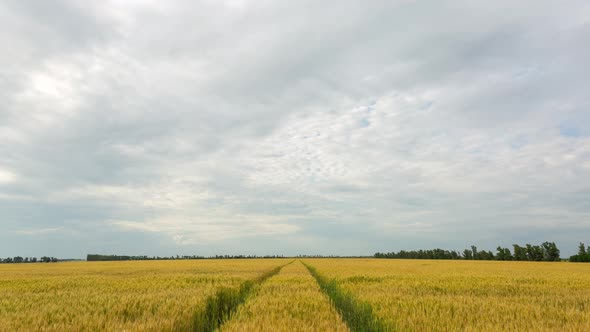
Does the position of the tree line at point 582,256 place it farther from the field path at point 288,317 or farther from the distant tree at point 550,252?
the field path at point 288,317

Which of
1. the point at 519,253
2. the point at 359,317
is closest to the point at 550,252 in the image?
the point at 519,253

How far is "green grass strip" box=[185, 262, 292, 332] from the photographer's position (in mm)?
6485

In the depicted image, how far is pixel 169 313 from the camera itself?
19.5ft

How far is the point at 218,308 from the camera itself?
8672mm

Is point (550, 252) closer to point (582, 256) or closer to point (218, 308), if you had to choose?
point (582, 256)

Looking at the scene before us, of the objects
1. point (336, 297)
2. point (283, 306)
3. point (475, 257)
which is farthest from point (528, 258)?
point (283, 306)

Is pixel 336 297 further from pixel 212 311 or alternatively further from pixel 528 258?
pixel 528 258

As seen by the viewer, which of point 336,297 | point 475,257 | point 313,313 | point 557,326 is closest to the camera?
point 557,326

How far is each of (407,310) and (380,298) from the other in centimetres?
159

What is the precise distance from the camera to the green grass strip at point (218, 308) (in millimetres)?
6485

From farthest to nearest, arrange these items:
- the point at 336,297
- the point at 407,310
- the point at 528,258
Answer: the point at 528,258, the point at 336,297, the point at 407,310

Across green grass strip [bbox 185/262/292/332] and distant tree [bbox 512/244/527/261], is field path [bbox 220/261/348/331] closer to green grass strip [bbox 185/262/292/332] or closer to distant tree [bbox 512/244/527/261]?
green grass strip [bbox 185/262/292/332]

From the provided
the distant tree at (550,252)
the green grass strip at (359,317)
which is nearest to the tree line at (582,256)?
the distant tree at (550,252)

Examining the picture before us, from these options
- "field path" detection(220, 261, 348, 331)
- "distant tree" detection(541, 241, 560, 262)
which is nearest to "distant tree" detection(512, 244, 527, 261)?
"distant tree" detection(541, 241, 560, 262)
